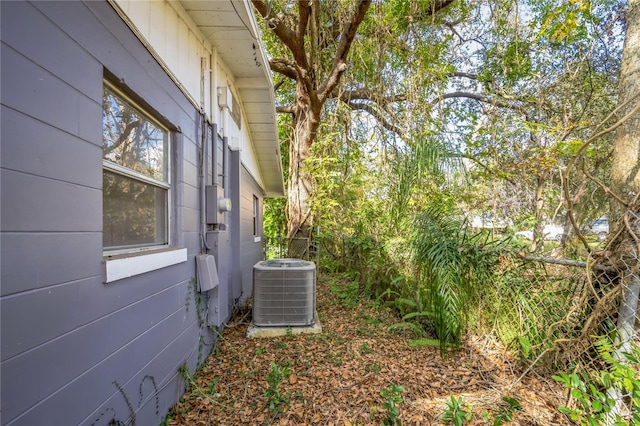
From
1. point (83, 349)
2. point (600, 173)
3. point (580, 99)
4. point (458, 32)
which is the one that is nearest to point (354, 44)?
point (458, 32)

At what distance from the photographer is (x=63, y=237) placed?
134cm

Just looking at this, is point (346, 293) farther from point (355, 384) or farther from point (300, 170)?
point (355, 384)

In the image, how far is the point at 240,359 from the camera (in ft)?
11.4

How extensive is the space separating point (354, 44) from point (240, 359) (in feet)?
22.4

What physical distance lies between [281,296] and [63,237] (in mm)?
3074

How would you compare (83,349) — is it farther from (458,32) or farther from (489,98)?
(458,32)

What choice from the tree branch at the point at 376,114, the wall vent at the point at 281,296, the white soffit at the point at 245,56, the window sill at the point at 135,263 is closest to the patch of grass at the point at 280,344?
the wall vent at the point at 281,296

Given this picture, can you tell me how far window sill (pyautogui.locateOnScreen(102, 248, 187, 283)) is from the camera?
64.6 inches

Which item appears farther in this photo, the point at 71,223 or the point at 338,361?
the point at 338,361

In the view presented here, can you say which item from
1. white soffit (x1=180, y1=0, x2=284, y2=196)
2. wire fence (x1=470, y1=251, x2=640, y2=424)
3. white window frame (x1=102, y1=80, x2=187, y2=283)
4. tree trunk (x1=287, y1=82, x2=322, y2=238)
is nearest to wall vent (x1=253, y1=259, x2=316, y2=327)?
white window frame (x1=102, y1=80, x2=187, y2=283)

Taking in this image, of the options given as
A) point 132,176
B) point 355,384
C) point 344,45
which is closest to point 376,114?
point 344,45

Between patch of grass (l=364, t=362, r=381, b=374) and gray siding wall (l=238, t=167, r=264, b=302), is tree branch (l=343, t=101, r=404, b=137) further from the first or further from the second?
patch of grass (l=364, t=362, r=381, b=374)

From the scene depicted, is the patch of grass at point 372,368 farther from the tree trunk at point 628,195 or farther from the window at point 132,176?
the window at point 132,176

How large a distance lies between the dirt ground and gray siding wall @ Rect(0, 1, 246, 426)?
84cm
